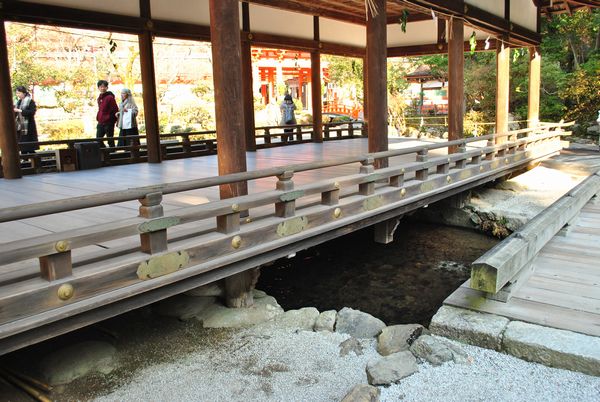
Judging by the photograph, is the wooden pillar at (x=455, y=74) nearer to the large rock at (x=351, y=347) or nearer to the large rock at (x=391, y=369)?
the large rock at (x=351, y=347)

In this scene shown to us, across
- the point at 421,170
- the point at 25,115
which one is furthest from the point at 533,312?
the point at 25,115

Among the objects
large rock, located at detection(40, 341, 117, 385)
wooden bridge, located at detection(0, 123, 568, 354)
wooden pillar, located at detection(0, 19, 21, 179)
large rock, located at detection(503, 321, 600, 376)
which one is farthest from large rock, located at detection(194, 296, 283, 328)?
wooden pillar, located at detection(0, 19, 21, 179)

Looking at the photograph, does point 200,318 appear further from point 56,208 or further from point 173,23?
point 173,23

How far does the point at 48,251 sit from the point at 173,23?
6468 mm

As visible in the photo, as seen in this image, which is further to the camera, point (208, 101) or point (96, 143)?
point (208, 101)

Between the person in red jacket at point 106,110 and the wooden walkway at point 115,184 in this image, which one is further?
the person in red jacket at point 106,110

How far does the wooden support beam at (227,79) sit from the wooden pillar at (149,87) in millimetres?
4216

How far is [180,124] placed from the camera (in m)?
→ 22.3

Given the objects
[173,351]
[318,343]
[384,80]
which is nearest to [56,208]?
[173,351]

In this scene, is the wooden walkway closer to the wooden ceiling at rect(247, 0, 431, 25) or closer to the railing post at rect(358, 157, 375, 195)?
the railing post at rect(358, 157, 375, 195)

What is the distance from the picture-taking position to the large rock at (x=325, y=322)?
457 centimetres

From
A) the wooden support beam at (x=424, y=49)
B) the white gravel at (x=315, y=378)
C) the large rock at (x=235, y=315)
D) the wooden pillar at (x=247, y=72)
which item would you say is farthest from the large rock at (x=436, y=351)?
the wooden support beam at (x=424, y=49)

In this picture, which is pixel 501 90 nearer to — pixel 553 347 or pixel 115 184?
pixel 115 184

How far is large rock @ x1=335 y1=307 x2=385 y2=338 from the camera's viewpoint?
442 cm
